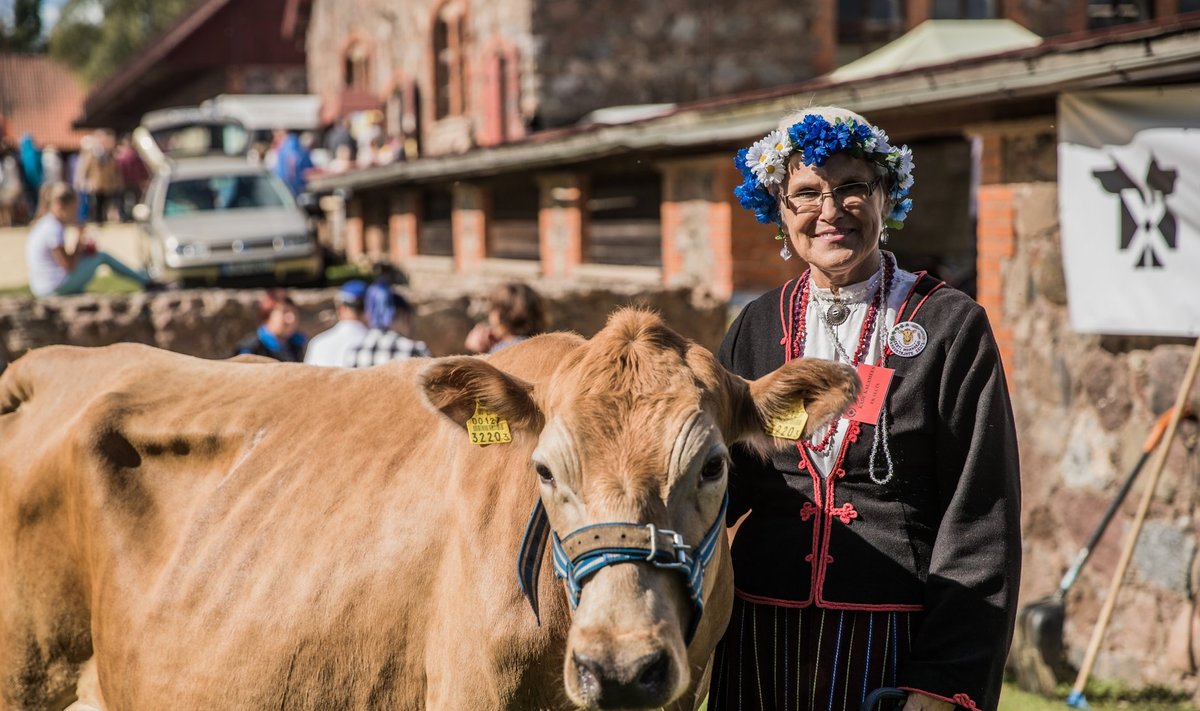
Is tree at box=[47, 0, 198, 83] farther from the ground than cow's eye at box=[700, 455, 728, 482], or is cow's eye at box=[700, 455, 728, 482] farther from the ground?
tree at box=[47, 0, 198, 83]

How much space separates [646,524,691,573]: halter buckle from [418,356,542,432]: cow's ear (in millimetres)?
459

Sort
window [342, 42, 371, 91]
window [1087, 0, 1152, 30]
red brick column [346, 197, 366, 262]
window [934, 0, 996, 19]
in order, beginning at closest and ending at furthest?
window [934, 0, 996, 19]
window [1087, 0, 1152, 30]
red brick column [346, 197, 366, 262]
window [342, 42, 371, 91]

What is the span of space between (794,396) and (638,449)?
402mm

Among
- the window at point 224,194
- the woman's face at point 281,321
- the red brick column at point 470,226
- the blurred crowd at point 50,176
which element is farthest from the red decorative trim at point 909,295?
the blurred crowd at point 50,176

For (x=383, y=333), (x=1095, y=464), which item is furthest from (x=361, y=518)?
(x=1095, y=464)

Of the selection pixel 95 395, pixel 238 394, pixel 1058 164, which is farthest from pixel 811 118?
pixel 1058 164

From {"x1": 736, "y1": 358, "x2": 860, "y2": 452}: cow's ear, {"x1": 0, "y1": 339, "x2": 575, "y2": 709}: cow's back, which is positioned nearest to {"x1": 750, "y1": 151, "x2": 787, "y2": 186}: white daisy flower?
{"x1": 736, "y1": 358, "x2": 860, "y2": 452}: cow's ear

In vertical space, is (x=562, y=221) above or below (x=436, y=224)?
below

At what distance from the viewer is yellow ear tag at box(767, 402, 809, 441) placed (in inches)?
103

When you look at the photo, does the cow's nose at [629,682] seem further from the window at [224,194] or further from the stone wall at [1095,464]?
the window at [224,194]

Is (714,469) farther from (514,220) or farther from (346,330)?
(514,220)

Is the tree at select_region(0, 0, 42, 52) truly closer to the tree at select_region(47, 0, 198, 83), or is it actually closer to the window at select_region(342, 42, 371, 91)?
the tree at select_region(47, 0, 198, 83)

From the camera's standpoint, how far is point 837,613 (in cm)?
272

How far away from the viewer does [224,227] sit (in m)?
17.9
